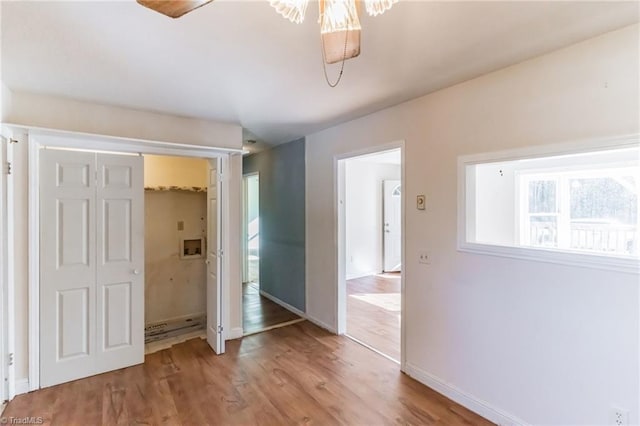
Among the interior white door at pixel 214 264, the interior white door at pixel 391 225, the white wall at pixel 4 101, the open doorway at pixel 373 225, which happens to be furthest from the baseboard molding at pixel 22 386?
the interior white door at pixel 391 225

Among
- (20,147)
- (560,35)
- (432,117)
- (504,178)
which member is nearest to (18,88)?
(20,147)

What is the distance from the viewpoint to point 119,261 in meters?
3.03

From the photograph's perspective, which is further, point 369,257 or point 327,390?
point 369,257

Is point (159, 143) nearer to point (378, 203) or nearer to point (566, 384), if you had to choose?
point (566, 384)

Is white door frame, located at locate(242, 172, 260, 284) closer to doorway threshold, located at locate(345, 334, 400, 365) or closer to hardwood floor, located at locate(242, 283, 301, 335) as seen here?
hardwood floor, located at locate(242, 283, 301, 335)

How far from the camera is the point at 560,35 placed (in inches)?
69.9

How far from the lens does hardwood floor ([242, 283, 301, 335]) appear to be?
4121 mm

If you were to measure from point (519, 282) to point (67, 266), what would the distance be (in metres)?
3.62

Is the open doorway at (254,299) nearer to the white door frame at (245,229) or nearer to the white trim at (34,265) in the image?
the white door frame at (245,229)

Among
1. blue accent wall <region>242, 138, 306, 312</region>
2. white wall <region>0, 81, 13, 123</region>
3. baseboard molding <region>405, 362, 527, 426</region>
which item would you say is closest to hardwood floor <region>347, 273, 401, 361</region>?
baseboard molding <region>405, 362, 527, 426</region>

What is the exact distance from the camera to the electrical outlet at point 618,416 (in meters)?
1.71

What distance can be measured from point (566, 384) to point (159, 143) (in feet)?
11.8

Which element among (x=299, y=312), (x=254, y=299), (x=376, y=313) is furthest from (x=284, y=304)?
(x=376, y=313)

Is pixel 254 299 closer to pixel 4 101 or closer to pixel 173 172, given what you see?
pixel 173 172
